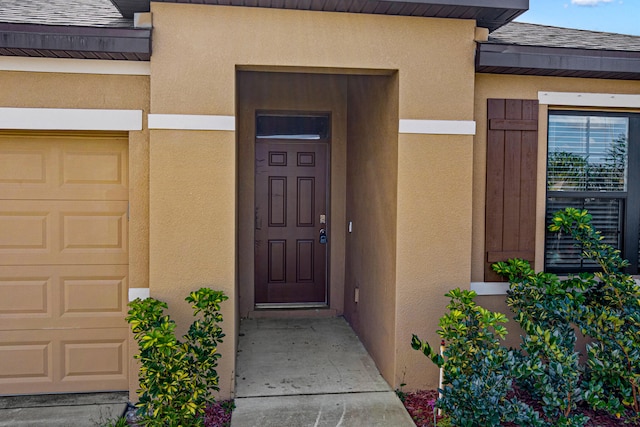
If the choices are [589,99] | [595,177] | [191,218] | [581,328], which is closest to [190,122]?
[191,218]

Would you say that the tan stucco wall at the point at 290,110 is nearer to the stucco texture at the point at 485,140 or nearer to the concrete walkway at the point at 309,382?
the concrete walkway at the point at 309,382

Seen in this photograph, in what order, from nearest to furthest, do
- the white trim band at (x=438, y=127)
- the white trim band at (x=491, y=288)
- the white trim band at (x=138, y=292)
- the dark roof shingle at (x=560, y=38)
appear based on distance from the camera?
the white trim band at (x=138, y=292) → the white trim band at (x=438, y=127) → the white trim band at (x=491, y=288) → the dark roof shingle at (x=560, y=38)

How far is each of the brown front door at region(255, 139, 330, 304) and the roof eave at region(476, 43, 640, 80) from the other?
2.59 meters

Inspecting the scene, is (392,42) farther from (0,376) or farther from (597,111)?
(0,376)

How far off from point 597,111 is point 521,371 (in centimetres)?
272

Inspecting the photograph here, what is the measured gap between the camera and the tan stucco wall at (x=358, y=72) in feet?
13.6

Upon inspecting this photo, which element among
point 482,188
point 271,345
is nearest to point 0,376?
point 271,345

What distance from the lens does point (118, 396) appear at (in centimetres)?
436

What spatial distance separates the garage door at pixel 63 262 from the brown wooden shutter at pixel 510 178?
3.13 meters

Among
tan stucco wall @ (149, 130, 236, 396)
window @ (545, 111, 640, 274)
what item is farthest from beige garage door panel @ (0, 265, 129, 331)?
window @ (545, 111, 640, 274)

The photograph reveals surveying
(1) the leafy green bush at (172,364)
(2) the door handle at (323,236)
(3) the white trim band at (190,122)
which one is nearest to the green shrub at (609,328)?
(1) the leafy green bush at (172,364)

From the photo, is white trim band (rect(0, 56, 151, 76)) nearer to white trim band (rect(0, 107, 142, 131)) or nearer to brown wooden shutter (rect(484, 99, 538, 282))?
white trim band (rect(0, 107, 142, 131))

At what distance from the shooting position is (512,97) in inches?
185

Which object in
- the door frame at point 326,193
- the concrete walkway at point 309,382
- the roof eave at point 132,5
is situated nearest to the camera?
the concrete walkway at point 309,382
